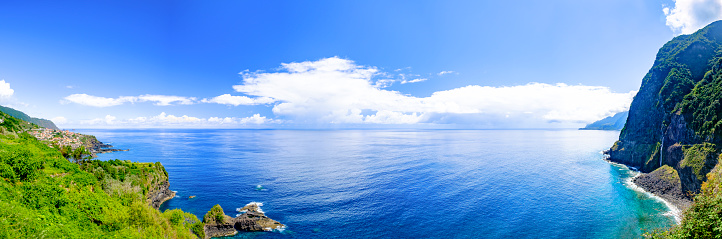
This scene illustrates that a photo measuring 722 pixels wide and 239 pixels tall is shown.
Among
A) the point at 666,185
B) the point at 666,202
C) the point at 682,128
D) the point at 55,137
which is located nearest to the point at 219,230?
the point at 666,202

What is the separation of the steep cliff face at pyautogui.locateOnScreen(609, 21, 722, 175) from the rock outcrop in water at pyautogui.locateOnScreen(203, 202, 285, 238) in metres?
129

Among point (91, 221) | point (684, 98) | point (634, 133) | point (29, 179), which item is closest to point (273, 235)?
point (91, 221)

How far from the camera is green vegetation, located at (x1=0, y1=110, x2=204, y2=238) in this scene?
82.7ft

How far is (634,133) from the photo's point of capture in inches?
5310

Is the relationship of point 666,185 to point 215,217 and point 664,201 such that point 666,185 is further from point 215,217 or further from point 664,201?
point 215,217

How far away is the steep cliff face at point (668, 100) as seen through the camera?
10394cm

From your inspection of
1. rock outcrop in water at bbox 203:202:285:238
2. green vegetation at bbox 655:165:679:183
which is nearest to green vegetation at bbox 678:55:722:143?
green vegetation at bbox 655:165:679:183

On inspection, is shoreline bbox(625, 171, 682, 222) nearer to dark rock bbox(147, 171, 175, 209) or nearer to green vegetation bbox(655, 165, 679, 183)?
green vegetation bbox(655, 165, 679, 183)

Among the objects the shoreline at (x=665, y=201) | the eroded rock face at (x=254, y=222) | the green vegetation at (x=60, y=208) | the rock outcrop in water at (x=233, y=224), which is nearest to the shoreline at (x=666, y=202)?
the shoreline at (x=665, y=201)

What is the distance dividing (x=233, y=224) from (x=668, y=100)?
171 meters

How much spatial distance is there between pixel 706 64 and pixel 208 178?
219336 millimetres

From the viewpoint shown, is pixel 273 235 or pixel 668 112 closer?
pixel 273 235

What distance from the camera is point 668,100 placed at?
114938 mm

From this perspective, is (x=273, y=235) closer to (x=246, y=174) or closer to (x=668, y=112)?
(x=246, y=174)
